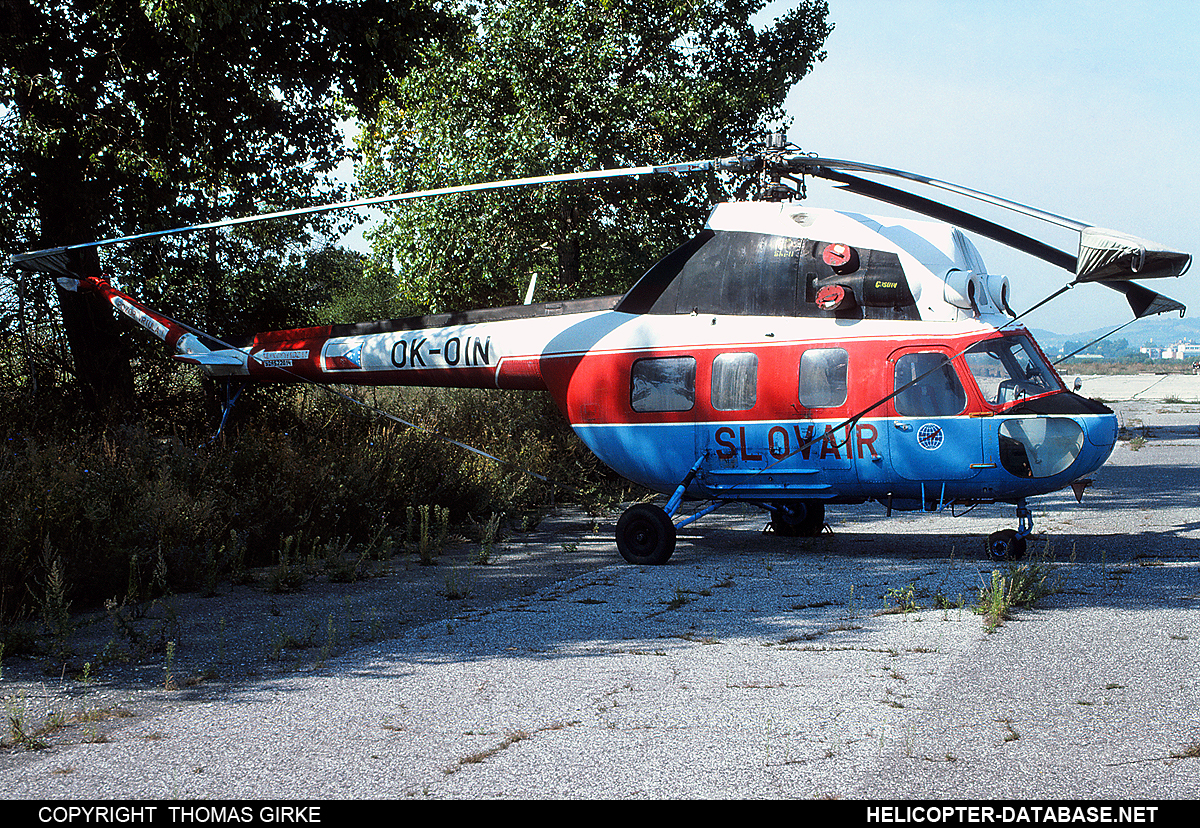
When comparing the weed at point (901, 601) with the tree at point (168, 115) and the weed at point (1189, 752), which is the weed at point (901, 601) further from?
the tree at point (168, 115)

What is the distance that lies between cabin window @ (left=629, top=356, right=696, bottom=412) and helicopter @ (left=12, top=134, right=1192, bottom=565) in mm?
15

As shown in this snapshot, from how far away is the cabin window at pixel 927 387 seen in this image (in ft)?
29.5

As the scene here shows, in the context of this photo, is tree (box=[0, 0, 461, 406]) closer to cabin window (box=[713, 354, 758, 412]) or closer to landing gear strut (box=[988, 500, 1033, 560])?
cabin window (box=[713, 354, 758, 412])

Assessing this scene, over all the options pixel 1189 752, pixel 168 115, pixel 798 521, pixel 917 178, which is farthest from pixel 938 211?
pixel 168 115

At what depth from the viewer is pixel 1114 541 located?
10773 mm

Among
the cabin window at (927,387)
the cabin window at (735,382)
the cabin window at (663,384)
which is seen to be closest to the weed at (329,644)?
the cabin window at (663,384)

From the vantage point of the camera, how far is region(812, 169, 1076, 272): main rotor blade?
347 inches

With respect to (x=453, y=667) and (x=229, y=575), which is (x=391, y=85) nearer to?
(x=229, y=575)

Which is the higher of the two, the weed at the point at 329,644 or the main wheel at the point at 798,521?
the main wheel at the point at 798,521

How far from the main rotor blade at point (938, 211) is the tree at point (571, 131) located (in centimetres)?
852

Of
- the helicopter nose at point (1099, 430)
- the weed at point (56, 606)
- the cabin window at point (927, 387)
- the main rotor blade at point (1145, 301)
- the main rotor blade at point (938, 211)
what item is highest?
the main rotor blade at point (938, 211)

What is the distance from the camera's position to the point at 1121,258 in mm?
7078

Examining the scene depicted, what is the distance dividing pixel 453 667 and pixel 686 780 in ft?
7.47
